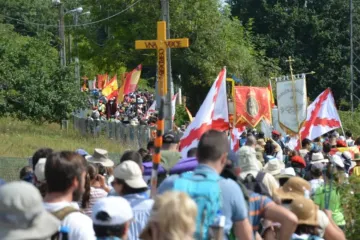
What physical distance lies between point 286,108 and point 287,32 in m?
51.5

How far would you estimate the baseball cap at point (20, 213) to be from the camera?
4.89 m

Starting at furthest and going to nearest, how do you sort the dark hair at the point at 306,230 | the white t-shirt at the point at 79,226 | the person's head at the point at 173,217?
the dark hair at the point at 306,230
the white t-shirt at the point at 79,226
the person's head at the point at 173,217

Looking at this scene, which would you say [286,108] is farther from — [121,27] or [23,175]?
[121,27]

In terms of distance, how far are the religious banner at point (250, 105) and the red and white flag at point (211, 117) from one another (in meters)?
8.93

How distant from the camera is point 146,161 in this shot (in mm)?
11328

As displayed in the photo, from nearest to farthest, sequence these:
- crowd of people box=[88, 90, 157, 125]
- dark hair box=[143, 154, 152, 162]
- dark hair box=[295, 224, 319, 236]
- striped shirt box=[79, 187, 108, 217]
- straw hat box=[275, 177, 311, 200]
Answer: dark hair box=[295, 224, 319, 236] → straw hat box=[275, 177, 311, 200] → striped shirt box=[79, 187, 108, 217] → dark hair box=[143, 154, 152, 162] → crowd of people box=[88, 90, 157, 125]

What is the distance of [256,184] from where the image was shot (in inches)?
315

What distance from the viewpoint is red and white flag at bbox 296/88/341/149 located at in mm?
23422

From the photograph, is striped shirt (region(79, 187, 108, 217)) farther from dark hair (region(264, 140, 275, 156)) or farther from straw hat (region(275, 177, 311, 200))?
dark hair (region(264, 140, 275, 156))

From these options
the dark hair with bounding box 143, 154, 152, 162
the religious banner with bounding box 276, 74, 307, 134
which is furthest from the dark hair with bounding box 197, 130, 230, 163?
the religious banner with bounding box 276, 74, 307, 134

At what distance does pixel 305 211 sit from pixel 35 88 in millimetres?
31103

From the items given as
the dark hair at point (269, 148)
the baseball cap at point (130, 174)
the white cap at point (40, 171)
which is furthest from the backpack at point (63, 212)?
the dark hair at point (269, 148)

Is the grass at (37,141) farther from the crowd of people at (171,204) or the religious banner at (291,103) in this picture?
the crowd of people at (171,204)

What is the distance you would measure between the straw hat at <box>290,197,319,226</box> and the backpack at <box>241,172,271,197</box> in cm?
46
